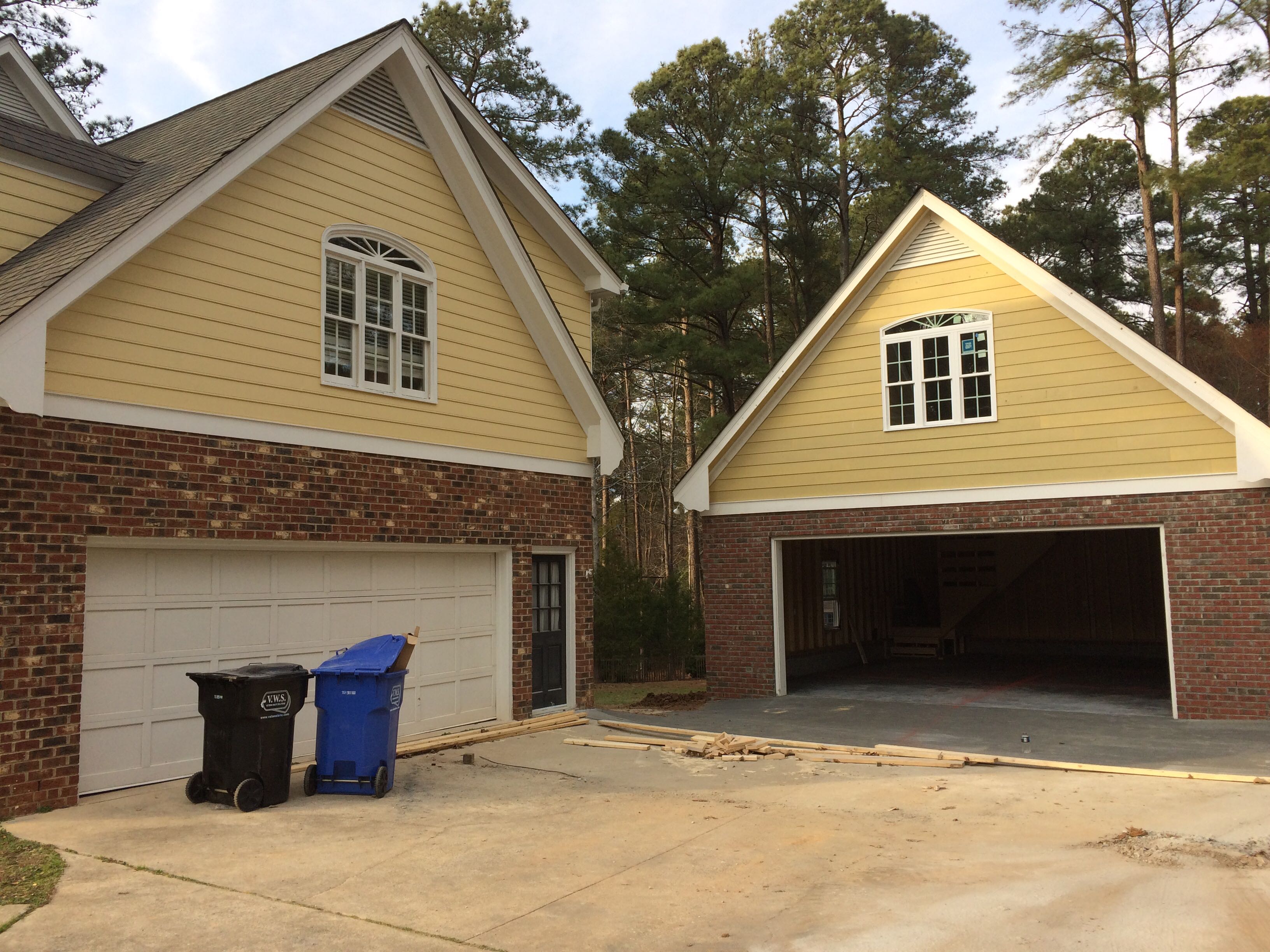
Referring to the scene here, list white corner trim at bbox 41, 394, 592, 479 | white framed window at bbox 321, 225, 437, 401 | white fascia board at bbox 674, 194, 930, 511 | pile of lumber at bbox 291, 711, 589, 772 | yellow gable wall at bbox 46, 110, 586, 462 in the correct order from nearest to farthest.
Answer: white corner trim at bbox 41, 394, 592, 479
yellow gable wall at bbox 46, 110, 586, 462
pile of lumber at bbox 291, 711, 589, 772
white framed window at bbox 321, 225, 437, 401
white fascia board at bbox 674, 194, 930, 511

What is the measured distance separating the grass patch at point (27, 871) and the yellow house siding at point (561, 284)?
370 inches

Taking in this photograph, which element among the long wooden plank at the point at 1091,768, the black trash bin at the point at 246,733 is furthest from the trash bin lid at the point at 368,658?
the long wooden plank at the point at 1091,768

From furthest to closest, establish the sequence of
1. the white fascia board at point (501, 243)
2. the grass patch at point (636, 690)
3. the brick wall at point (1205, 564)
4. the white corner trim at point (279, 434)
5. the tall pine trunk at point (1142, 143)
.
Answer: the tall pine trunk at point (1142, 143), the grass patch at point (636, 690), the brick wall at point (1205, 564), the white fascia board at point (501, 243), the white corner trim at point (279, 434)

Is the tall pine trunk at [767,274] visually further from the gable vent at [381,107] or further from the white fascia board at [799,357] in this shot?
the gable vent at [381,107]

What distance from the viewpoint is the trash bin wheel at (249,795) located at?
307 inches

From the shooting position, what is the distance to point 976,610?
23250 millimetres

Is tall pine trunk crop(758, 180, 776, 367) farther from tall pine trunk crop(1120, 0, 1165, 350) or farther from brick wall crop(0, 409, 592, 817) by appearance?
brick wall crop(0, 409, 592, 817)

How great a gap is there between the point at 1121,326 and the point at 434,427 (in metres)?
9.22

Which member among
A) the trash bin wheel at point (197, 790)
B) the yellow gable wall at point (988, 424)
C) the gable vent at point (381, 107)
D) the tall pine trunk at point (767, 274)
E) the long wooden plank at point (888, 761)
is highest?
the tall pine trunk at point (767, 274)

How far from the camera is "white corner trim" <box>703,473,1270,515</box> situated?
1288 cm

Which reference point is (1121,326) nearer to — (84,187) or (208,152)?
(208,152)

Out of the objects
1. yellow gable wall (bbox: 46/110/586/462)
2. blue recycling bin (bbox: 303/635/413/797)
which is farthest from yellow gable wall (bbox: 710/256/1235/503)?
blue recycling bin (bbox: 303/635/413/797)

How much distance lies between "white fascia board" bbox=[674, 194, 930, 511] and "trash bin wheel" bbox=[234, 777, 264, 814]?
9304 mm

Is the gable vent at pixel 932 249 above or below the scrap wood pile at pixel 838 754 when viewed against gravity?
above
